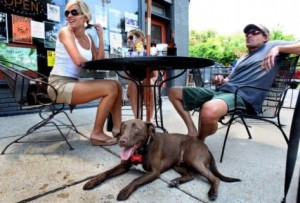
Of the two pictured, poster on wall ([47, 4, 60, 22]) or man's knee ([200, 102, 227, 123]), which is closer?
man's knee ([200, 102, 227, 123])

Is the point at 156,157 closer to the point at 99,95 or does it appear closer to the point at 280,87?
the point at 99,95

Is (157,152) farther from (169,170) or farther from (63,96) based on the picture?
(63,96)

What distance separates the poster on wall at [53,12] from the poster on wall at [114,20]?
1.15 metres

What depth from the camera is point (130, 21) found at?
219 inches

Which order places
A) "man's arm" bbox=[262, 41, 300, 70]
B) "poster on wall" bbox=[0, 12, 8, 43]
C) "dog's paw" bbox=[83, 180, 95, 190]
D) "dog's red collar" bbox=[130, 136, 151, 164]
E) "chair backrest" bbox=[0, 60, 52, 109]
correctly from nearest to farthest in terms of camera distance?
"dog's paw" bbox=[83, 180, 95, 190] < "dog's red collar" bbox=[130, 136, 151, 164] < "man's arm" bbox=[262, 41, 300, 70] < "chair backrest" bbox=[0, 60, 52, 109] < "poster on wall" bbox=[0, 12, 8, 43]

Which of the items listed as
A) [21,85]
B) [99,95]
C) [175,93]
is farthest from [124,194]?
[21,85]

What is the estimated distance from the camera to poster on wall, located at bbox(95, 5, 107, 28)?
4898 mm

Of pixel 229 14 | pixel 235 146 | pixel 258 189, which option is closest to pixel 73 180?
pixel 258 189

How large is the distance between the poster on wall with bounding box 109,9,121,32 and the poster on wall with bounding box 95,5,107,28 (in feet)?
0.44

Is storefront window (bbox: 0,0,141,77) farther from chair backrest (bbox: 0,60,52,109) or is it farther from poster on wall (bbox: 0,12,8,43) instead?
chair backrest (bbox: 0,60,52,109)

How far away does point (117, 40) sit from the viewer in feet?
17.3

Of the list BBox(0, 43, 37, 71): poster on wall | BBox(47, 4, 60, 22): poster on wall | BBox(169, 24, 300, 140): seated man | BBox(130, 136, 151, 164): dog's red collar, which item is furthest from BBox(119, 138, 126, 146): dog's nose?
BBox(47, 4, 60, 22): poster on wall

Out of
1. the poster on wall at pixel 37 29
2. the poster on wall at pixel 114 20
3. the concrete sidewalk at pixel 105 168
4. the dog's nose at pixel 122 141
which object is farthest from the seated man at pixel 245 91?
the poster on wall at pixel 114 20

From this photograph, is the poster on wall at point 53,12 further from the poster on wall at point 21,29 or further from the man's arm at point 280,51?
the man's arm at point 280,51
